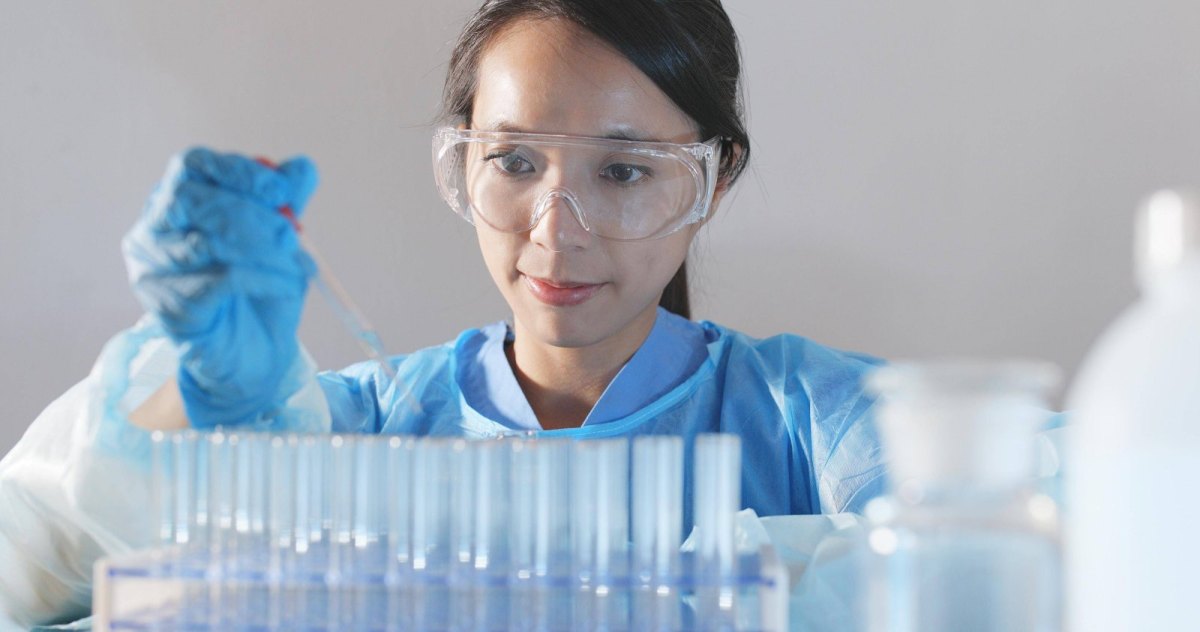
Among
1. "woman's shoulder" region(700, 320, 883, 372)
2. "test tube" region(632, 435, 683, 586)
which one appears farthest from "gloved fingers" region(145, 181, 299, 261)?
"woman's shoulder" region(700, 320, 883, 372)

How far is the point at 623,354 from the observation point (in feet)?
6.13

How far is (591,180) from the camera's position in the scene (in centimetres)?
153

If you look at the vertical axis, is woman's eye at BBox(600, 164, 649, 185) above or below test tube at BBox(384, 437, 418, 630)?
above

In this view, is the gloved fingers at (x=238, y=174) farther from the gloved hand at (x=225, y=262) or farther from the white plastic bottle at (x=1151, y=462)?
the white plastic bottle at (x=1151, y=462)

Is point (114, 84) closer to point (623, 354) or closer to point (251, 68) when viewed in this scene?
point (251, 68)

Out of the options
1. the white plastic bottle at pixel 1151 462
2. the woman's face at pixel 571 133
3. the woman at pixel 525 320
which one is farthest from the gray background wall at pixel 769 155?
the white plastic bottle at pixel 1151 462

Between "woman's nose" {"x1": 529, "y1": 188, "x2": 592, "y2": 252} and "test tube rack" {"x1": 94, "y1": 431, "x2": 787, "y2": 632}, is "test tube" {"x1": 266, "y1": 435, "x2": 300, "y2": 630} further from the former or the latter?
"woman's nose" {"x1": 529, "y1": 188, "x2": 592, "y2": 252}

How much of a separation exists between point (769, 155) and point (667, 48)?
0.65m

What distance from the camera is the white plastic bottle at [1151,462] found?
65 cm

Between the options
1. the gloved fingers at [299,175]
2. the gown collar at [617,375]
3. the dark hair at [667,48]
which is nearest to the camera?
the gloved fingers at [299,175]

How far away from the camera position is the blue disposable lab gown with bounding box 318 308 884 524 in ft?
5.55

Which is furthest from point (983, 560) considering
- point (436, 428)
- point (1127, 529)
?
point (436, 428)

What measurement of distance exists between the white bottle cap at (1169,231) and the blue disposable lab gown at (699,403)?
96cm

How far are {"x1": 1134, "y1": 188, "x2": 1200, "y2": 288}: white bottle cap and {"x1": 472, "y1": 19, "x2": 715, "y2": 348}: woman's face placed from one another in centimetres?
93
